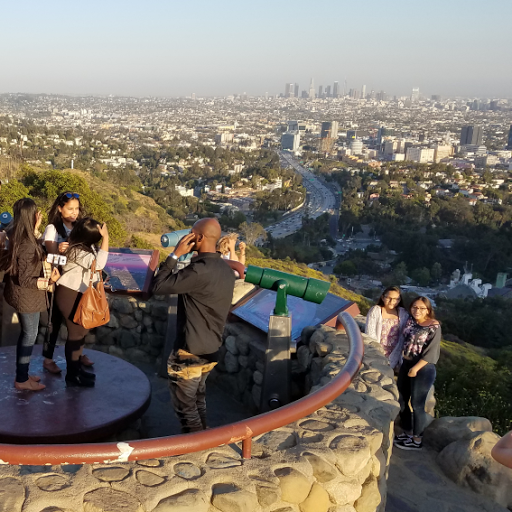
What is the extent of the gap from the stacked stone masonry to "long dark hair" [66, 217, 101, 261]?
4.66 ft

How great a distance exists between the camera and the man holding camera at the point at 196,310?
295 centimetres

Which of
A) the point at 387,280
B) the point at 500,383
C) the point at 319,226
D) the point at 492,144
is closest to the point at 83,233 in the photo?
the point at 500,383

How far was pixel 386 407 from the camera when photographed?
10.7ft

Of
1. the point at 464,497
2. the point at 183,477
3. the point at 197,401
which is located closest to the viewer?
the point at 183,477

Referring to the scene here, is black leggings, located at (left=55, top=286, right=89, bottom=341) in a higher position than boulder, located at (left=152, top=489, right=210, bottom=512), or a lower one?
higher

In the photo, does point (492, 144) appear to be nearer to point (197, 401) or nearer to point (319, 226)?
point (319, 226)

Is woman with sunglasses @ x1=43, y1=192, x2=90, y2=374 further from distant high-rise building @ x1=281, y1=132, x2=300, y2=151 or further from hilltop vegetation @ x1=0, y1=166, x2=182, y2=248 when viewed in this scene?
distant high-rise building @ x1=281, y1=132, x2=300, y2=151

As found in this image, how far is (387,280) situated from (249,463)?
4041 centimetres

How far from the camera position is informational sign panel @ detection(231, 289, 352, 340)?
14.8ft

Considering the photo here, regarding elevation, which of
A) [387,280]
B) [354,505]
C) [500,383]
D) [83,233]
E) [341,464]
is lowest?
[387,280]

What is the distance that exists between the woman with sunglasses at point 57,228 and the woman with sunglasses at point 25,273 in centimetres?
22

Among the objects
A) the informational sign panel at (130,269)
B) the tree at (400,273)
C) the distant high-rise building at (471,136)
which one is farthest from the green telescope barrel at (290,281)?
the distant high-rise building at (471,136)

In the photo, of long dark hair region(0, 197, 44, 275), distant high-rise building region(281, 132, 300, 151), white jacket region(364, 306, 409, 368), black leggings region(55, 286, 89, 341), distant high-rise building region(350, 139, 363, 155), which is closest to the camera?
long dark hair region(0, 197, 44, 275)

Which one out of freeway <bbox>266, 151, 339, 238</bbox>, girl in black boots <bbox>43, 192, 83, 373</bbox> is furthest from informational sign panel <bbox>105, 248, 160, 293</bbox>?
freeway <bbox>266, 151, 339, 238</bbox>
